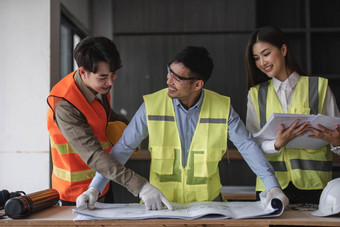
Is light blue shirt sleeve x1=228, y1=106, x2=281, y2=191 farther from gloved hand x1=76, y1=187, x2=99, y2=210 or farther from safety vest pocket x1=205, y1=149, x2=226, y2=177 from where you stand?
gloved hand x1=76, y1=187, x2=99, y2=210

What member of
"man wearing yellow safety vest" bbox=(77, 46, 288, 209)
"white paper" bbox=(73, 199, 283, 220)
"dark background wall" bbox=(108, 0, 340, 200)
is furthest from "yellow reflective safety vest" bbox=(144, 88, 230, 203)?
"dark background wall" bbox=(108, 0, 340, 200)

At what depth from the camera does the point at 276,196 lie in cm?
146

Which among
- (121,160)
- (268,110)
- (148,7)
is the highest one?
(148,7)

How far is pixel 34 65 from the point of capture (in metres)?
2.78

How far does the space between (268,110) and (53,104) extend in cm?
100

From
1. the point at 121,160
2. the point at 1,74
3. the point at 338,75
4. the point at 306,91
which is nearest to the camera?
the point at 121,160

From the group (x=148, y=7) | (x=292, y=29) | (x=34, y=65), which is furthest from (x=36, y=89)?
(x=292, y=29)

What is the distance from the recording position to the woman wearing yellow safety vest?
1.73m

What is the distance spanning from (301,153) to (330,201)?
449mm

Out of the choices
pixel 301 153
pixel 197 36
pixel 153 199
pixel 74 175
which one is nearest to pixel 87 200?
pixel 153 199

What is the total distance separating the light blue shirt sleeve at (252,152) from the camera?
5.12 ft

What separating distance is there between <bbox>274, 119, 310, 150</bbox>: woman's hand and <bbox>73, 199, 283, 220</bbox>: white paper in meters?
0.32

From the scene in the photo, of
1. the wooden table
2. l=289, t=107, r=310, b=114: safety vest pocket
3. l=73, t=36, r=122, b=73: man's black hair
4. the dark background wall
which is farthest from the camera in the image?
the dark background wall

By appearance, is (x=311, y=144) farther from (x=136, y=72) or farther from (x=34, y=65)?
(x=136, y=72)
